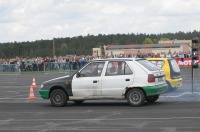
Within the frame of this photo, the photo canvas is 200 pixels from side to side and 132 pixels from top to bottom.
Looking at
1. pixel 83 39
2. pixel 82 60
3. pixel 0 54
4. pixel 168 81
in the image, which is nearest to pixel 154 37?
pixel 83 39

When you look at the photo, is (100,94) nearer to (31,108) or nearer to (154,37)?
(31,108)

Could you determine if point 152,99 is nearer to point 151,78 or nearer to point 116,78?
point 151,78

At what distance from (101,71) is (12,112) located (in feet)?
10.8

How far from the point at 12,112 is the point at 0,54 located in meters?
133

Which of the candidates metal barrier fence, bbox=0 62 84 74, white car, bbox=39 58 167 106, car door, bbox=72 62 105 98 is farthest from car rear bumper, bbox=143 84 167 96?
metal barrier fence, bbox=0 62 84 74

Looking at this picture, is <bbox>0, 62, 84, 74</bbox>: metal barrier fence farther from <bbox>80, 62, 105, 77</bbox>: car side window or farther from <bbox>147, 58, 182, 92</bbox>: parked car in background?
<bbox>80, 62, 105, 77</bbox>: car side window

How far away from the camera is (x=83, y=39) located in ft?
576

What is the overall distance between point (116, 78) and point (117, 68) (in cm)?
36

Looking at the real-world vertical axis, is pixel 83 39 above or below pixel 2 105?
above

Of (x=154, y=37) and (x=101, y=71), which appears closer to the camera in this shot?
(x=101, y=71)

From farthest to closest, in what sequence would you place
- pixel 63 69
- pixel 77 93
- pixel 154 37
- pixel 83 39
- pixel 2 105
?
1. pixel 154 37
2. pixel 83 39
3. pixel 63 69
4. pixel 2 105
5. pixel 77 93

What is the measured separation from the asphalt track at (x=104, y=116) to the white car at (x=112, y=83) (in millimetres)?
381

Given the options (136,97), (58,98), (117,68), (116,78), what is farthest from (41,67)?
(136,97)

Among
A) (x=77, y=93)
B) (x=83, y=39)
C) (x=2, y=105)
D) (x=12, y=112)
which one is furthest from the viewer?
(x=83, y=39)
